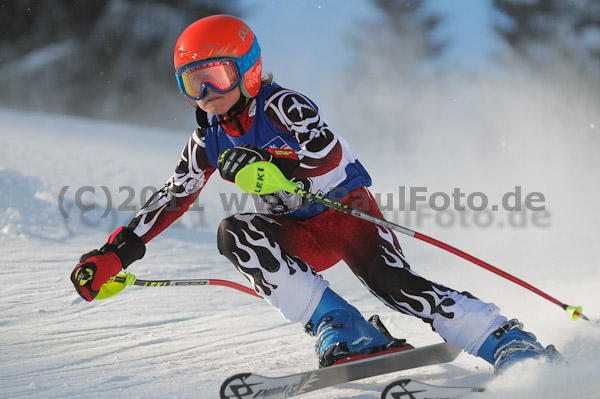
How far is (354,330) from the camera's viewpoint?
2303mm

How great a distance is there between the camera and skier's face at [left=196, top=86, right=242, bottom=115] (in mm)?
2480

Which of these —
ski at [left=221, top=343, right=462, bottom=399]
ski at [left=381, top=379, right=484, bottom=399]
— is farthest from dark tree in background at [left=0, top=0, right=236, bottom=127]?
ski at [left=381, top=379, right=484, bottom=399]

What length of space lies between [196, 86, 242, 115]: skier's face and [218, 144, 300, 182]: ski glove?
381mm

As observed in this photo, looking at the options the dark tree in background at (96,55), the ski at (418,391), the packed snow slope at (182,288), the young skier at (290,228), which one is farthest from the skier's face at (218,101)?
the dark tree in background at (96,55)

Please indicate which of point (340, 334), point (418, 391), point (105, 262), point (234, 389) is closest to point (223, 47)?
point (105, 262)

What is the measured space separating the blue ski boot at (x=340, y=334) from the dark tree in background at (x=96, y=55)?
15513 mm

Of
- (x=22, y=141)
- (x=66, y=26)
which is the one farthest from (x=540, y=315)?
(x=66, y=26)

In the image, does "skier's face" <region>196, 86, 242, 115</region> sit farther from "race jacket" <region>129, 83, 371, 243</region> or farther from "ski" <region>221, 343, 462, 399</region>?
"ski" <region>221, 343, 462, 399</region>

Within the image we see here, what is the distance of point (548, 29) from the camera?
1859cm

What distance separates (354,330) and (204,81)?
3.75 feet

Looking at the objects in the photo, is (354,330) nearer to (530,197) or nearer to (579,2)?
(530,197)

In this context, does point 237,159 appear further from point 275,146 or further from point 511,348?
point 511,348

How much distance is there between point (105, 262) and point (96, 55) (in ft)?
52.5

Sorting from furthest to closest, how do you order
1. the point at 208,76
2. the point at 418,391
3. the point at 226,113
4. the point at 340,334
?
1. the point at 226,113
2. the point at 208,76
3. the point at 340,334
4. the point at 418,391
